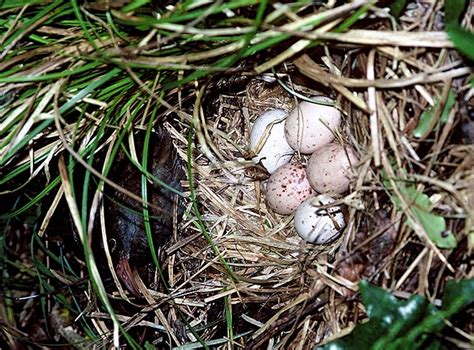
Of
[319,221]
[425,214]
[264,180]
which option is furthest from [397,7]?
[264,180]

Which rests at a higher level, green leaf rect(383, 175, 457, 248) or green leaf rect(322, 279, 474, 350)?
green leaf rect(383, 175, 457, 248)

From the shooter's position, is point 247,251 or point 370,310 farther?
point 247,251

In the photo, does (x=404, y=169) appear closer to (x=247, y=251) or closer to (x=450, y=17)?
(x=450, y=17)

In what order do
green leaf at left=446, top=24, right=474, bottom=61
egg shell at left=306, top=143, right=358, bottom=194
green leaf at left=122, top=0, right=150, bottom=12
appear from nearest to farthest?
green leaf at left=446, top=24, right=474, bottom=61 < green leaf at left=122, top=0, right=150, bottom=12 < egg shell at left=306, top=143, right=358, bottom=194

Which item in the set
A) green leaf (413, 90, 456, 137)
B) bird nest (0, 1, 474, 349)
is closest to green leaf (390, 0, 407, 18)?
bird nest (0, 1, 474, 349)

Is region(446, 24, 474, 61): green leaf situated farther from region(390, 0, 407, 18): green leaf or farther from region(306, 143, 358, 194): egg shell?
region(306, 143, 358, 194): egg shell

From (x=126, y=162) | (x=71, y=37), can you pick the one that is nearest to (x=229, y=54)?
(x=71, y=37)
